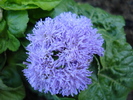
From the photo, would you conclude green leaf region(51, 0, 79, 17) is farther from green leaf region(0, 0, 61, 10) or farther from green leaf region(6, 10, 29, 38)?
green leaf region(6, 10, 29, 38)

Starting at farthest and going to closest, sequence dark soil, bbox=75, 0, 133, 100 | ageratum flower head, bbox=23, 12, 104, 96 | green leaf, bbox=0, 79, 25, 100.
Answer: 1. dark soil, bbox=75, 0, 133, 100
2. green leaf, bbox=0, 79, 25, 100
3. ageratum flower head, bbox=23, 12, 104, 96

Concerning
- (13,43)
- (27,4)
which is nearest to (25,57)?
(13,43)

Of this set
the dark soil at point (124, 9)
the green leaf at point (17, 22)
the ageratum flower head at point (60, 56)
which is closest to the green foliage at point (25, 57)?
the green leaf at point (17, 22)

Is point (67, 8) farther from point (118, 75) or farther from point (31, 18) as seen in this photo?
point (118, 75)

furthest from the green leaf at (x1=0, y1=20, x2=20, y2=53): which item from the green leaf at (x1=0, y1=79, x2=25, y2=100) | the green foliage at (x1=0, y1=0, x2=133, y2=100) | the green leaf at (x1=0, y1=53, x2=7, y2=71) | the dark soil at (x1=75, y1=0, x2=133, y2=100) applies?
the dark soil at (x1=75, y1=0, x2=133, y2=100)

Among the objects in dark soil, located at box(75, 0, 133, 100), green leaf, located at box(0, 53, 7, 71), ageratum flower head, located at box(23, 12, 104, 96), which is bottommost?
green leaf, located at box(0, 53, 7, 71)

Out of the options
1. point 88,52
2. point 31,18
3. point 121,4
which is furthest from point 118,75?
point 121,4
